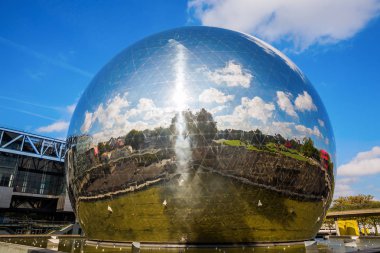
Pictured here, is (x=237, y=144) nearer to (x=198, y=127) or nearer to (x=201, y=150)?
(x=201, y=150)

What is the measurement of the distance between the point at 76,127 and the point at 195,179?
5712mm

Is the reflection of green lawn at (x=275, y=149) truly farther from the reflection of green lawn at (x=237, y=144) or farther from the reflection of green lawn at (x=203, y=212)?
the reflection of green lawn at (x=203, y=212)

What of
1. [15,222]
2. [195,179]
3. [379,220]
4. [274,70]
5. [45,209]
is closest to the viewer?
[195,179]

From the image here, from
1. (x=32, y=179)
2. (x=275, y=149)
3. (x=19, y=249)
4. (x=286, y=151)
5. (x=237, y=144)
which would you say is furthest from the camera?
(x=32, y=179)

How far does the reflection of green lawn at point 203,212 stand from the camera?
9.58 m

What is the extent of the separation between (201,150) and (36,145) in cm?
4135

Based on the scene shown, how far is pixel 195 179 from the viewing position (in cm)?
955

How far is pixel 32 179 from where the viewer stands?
137 feet

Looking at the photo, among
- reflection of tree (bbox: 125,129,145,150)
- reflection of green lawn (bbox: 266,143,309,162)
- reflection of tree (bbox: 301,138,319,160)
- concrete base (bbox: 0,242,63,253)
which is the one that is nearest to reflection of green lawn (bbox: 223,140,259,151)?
reflection of green lawn (bbox: 266,143,309,162)

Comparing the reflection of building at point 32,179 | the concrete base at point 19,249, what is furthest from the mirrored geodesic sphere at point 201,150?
the reflection of building at point 32,179

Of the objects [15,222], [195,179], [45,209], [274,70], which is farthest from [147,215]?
[45,209]

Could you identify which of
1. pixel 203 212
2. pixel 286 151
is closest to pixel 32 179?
pixel 203 212

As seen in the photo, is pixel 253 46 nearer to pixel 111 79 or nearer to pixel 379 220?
pixel 111 79

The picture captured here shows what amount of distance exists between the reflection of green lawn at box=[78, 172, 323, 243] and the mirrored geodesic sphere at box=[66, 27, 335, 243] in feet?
0.11
